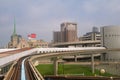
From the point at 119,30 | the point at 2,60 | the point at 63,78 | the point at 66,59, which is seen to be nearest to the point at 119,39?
the point at 119,30

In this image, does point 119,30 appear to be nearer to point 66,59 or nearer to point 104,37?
point 104,37

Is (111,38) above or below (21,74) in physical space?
above

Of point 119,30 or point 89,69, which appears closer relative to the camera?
point 89,69

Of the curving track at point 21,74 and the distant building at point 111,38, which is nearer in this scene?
the curving track at point 21,74

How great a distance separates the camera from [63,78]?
71125 millimetres

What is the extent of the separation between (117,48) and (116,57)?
6.27m

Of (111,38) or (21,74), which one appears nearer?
(21,74)

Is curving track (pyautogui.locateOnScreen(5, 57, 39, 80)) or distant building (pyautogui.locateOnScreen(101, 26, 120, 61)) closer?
curving track (pyautogui.locateOnScreen(5, 57, 39, 80))

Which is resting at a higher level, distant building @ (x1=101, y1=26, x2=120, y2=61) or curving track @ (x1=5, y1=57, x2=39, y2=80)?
distant building @ (x1=101, y1=26, x2=120, y2=61)

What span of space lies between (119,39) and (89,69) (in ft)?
151

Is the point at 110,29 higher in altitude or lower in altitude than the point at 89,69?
higher

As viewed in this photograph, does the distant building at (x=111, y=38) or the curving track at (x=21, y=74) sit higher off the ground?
the distant building at (x=111, y=38)

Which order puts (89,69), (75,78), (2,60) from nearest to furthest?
(2,60)
(75,78)
(89,69)

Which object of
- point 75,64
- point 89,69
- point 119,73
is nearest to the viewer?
point 119,73
